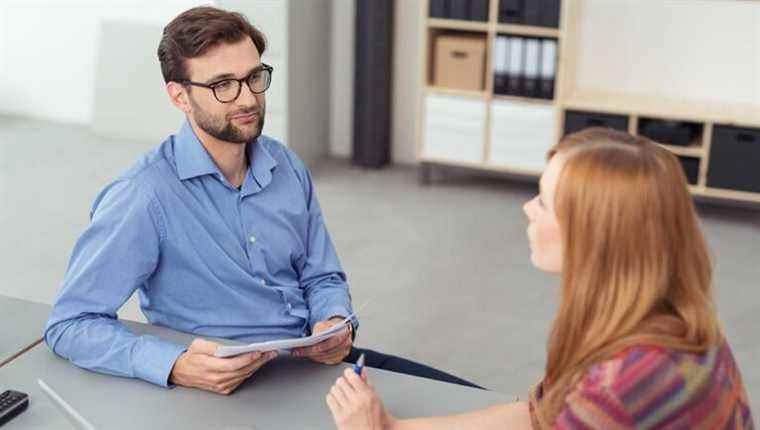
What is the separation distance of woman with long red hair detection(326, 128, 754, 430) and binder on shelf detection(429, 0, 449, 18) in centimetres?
369

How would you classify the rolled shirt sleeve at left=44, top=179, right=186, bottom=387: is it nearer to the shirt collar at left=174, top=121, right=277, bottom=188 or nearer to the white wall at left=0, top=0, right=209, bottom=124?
the shirt collar at left=174, top=121, right=277, bottom=188

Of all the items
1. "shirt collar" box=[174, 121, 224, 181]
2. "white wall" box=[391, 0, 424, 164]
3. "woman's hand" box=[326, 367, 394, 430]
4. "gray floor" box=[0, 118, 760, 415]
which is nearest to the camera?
"woman's hand" box=[326, 367, 394, 430]

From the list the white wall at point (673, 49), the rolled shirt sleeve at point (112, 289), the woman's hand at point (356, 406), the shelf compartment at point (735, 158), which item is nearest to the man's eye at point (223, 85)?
the rolled shirt sleeve at point (112, 289)

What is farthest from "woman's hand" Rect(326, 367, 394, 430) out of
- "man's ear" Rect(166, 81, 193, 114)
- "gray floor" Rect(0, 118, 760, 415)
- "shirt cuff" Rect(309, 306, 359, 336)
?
"gray floor" Rect(0, 118, 760, 415)

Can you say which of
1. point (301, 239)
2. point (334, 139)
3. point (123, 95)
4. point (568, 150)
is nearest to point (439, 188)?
point (334, 139)

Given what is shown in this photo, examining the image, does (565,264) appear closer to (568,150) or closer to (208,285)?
(568,150)

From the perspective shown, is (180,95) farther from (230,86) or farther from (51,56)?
(51,56)

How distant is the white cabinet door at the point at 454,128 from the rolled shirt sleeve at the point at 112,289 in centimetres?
323

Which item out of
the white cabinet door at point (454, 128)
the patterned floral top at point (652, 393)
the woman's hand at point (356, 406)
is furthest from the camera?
the white cabinet door at point (454, 128)

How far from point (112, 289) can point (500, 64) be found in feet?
10.9

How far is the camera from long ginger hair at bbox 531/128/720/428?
152 cm

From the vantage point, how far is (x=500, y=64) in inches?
205

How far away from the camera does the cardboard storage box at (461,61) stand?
17.2 feet

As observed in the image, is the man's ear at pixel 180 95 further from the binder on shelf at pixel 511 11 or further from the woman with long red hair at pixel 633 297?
the binder on shelf at pixel 511 11
